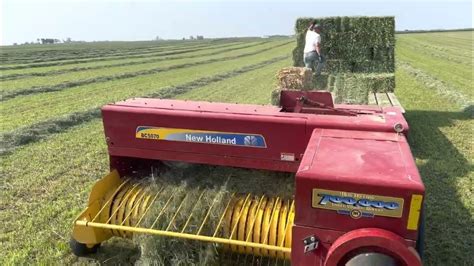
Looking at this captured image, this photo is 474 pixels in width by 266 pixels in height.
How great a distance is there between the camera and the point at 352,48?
1200 centimetres

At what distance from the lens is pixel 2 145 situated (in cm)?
807

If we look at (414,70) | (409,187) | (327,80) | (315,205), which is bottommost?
(414,70)

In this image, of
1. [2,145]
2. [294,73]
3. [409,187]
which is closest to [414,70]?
[294,73]

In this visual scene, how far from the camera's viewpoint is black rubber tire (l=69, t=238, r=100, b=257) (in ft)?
13.3

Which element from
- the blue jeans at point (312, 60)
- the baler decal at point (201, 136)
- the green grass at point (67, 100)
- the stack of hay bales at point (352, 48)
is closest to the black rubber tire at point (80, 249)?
the baler decal at point (201, 136)

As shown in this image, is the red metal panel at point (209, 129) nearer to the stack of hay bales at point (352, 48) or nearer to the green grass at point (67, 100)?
the green grass at point (67, 100)

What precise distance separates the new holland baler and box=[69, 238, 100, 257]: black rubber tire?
1 centimetres

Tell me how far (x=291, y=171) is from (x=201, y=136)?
843 mm

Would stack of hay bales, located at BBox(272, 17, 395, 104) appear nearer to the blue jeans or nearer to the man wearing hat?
the blue jeans

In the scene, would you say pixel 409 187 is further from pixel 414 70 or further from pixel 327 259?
pixel 414 70

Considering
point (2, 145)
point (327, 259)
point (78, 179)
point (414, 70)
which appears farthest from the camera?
point (414, 70)

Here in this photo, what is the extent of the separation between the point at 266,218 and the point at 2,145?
251 inches

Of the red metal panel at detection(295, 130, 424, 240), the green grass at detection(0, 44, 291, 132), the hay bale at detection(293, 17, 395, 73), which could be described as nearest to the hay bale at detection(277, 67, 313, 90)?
the hay bale at detection(293, 17, 395, 73)

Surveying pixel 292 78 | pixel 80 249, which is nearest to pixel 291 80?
pixel 292 78
